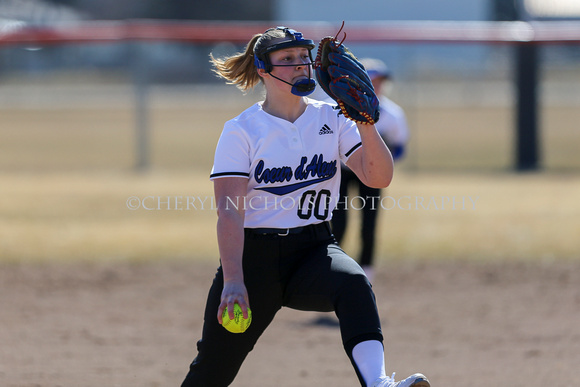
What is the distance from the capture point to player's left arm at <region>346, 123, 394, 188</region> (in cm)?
292

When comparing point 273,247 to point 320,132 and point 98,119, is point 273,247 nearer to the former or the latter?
point 320,132

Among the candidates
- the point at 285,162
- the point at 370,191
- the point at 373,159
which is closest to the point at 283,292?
the point at 285,162

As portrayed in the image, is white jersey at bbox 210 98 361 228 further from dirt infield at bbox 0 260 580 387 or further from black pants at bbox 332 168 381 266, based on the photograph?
black pants at bbox 332 168 381 266

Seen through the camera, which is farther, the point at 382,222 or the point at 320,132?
the point at 382,222

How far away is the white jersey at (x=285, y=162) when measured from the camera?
2910 millimetres

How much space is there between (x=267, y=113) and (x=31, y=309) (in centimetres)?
371

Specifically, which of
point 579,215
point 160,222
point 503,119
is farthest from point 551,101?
point 160,222

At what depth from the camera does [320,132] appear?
3.06m

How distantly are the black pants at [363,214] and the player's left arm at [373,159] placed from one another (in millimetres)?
2367

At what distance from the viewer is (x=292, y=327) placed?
558cm

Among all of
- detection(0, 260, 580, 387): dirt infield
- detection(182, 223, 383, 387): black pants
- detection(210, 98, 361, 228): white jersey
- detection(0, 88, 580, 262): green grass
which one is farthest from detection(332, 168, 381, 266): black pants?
detection(182, 223, 383, 387): black pants

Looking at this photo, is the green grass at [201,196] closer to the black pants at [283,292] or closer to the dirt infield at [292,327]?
the dirt infield at [292,327]

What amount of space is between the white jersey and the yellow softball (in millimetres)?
389

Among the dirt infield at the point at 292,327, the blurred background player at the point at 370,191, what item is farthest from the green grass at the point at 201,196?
the blurred background player at the point at 370,191
